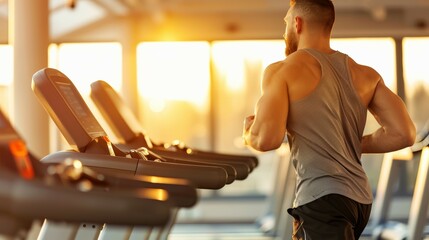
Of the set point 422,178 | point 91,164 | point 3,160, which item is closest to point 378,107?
point 91,164

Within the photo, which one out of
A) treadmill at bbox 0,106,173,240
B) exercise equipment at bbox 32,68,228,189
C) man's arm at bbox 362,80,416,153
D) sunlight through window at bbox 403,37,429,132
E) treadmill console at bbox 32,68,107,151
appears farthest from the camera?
sunlight through window at bbox 403,37,429,132

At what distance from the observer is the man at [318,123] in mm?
2783

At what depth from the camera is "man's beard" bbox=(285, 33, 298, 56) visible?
2965 mm

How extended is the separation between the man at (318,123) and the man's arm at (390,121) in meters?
0.06

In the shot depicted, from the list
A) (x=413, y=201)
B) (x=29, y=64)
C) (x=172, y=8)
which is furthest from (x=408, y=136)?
(x=172, y=8)

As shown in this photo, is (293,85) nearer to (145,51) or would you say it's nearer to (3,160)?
(3,160)

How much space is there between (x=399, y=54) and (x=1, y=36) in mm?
4842

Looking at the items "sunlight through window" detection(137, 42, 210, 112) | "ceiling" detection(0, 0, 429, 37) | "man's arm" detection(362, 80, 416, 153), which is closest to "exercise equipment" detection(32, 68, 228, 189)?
"man's arm" detection(362, 80, 416, 153)

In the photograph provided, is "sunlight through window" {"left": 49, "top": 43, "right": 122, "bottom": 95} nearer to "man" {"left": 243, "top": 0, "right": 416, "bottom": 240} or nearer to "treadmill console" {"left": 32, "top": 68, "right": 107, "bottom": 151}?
"treadmill console" {"left": 32, "top": 68, "right": 107, "bottom": 151}

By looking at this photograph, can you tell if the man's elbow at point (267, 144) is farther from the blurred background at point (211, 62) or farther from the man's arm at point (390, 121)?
the blurred background at point (211, 62)

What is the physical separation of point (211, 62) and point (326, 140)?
29.1ft

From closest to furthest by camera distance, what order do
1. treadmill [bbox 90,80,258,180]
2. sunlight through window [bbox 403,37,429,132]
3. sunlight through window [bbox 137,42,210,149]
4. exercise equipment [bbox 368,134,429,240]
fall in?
treadmill [bbox 90,80,258,180] → exercise equipment [bbox 368,134,429,240] → sunlight through window [bbox 403,37,429,132] → sunlight through window [bbox 137,42,210,149]

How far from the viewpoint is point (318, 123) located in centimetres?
283

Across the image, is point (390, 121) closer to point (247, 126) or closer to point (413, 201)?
point (247, 126)
